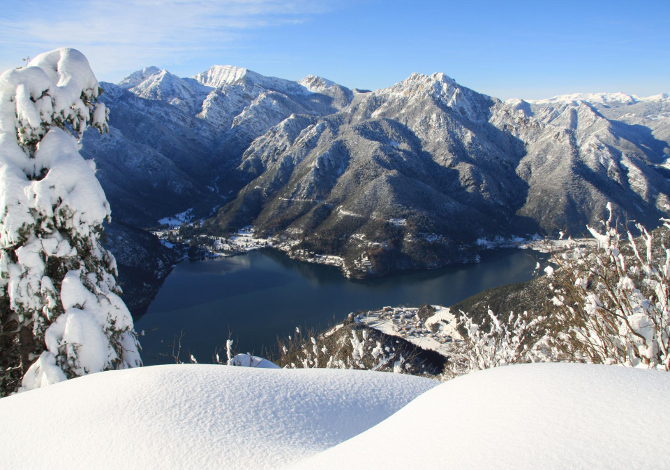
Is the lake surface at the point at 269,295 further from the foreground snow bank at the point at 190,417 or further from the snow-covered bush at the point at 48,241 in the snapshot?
the foreground snow bank at the point at 190,417

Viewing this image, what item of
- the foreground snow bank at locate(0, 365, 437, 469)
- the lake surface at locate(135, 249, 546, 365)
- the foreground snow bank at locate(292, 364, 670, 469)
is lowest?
the lake surface at locate(135, 249, 546, 365)

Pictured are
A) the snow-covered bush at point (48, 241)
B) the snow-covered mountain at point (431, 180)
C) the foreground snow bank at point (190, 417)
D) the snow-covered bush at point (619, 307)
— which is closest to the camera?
the foreground snow bank at point (190, 417)

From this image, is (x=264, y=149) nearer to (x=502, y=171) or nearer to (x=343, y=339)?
(x=502, y=171)

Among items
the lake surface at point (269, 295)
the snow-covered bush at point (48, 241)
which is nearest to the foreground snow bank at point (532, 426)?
the snow-covered bush at point (48, 241)

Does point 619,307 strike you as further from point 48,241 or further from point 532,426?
point 48,241

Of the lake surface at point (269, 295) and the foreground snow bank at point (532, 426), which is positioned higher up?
the foreground snow bank at point (532, 426)

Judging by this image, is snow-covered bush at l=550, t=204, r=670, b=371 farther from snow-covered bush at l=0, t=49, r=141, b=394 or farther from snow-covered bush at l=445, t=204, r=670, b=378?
snow-covered bush at l=0, t=49, r=141, b=394

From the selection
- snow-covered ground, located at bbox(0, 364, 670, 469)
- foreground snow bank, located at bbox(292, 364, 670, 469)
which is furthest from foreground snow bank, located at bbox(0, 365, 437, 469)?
foreground snow bank, located at bbox(292, 364, 670, 469)

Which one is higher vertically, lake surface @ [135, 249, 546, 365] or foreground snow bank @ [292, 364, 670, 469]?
foreground snow bank @ [292, 364, 670, 469]
